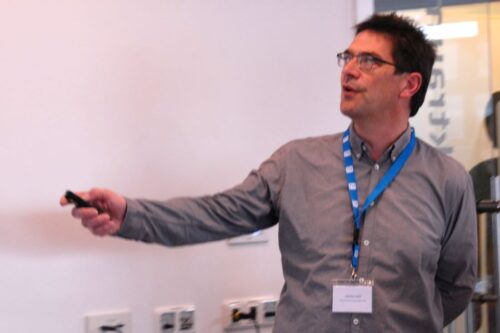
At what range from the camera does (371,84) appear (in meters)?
1.68

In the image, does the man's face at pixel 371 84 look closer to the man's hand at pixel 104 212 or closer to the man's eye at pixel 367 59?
the man's eye at pixel 367 59

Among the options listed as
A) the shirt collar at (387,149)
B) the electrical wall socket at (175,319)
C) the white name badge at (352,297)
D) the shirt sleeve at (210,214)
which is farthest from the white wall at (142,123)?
the white name badge at (352,297)

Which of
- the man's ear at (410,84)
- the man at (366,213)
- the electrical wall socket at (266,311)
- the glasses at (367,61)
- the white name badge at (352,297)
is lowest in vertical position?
the electrical wall socket at (266,311)

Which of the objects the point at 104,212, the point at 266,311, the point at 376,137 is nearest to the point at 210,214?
the point at 104,212

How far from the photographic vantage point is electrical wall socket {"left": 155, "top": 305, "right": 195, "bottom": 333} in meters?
1.98

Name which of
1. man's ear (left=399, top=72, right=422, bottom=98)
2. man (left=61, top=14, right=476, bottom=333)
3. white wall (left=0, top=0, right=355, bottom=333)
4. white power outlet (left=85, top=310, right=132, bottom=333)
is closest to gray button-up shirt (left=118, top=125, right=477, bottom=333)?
man (left=61, top=14, right=476, bottom=333)

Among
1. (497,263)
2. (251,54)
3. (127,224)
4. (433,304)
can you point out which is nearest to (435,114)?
(497,263)

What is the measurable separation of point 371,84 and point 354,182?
0.88ft

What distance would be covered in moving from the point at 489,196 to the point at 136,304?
147cm

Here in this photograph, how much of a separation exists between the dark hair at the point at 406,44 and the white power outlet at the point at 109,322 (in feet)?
3.60

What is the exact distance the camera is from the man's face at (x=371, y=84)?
167cm

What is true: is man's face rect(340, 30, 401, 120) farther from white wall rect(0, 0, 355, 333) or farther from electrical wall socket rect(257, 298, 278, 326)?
electrical wall socket rect(257, 298, 278, 326)

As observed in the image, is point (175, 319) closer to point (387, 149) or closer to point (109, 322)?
point (109, 322)

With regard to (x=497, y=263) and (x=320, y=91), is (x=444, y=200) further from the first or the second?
(x=497, y=263)
